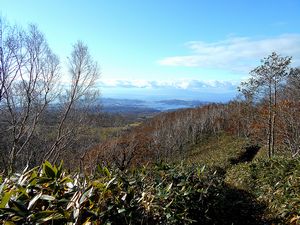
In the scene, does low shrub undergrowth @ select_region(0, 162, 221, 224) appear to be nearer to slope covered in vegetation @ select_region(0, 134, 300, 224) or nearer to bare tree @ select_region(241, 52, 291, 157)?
slope covered in vegetation @ select_region(0, 134, 300, 224)

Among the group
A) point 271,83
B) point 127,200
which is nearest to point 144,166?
point 127,200

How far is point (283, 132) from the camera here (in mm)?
16375

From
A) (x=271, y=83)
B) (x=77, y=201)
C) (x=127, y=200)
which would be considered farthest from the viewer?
(x=271, y=83)

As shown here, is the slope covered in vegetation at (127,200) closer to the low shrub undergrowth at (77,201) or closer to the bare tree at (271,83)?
the low shrub undergrowth at (77,201)

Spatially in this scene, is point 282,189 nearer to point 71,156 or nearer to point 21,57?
point 21,57

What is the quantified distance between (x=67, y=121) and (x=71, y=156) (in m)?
3.95

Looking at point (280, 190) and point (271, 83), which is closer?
point (280, 190)

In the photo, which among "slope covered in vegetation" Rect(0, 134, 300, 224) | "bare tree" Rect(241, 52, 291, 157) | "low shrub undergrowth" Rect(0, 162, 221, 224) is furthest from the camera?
"bare tree" Rect(241, 52, 291, 157)

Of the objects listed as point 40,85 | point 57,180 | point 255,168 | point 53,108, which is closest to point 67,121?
point 53,108

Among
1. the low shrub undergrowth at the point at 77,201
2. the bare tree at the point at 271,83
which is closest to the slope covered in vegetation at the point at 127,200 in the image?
the low shrub undergrowth at the point at 77,201

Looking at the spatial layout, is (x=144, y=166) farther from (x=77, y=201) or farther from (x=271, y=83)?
(x=271, y=83)

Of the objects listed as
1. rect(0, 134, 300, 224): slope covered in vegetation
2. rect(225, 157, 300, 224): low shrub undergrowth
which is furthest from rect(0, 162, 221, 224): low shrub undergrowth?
rect(225, 157, 300, 224): low shrub undergrowth

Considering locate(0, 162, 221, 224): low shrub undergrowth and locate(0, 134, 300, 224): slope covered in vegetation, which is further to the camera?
locate(0, 134, 300, 224): slope covered in vegetation

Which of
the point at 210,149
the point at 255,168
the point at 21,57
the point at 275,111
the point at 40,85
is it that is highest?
the point at 21,57
